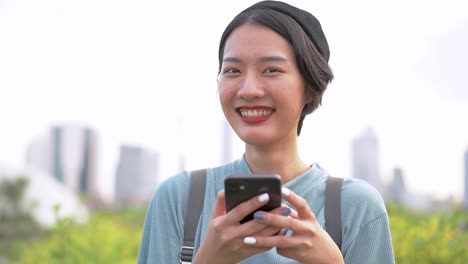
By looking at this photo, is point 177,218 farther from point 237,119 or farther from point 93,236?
point 93,236

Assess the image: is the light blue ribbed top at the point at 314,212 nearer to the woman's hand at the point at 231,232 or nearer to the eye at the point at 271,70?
the woman's hand at the point at 231,232

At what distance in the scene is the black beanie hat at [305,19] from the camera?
1.63 meters

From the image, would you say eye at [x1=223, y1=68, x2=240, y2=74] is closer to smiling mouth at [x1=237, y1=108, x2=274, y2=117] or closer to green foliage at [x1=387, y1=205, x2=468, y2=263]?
smiling mouth at [x1=237, y1=108, x2=274, y2=117]

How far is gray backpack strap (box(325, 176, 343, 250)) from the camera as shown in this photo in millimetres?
1589

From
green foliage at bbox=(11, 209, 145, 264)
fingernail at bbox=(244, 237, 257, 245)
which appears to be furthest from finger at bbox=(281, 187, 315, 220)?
green foliage at bbox=(11, 209, 145, 264)

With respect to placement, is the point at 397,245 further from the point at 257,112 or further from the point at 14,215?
the point at 14,215

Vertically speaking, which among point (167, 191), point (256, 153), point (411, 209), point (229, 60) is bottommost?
point (411, 209)

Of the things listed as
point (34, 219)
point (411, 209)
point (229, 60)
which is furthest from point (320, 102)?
point (34, 219)

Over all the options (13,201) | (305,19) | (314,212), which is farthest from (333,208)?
(13,201)

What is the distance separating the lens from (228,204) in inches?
53.0

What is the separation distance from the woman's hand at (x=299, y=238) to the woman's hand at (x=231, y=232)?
20mm

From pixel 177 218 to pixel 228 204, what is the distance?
14.8 inches

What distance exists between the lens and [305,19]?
64.7 inches

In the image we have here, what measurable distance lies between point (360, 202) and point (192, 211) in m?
0.50
